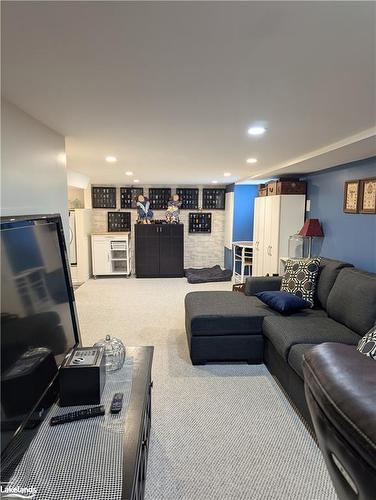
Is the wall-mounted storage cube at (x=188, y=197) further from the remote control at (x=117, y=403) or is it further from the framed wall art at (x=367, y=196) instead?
the remote control at (x=117, y=403)

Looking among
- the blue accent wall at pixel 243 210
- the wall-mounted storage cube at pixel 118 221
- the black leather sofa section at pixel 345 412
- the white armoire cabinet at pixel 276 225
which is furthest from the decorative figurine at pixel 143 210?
A: the black leather sofa section at pixel 345 412

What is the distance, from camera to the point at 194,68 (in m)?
1.32

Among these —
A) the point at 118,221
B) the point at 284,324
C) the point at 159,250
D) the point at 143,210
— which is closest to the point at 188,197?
the point at 143,210

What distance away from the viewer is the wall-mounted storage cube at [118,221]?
24.2 ft

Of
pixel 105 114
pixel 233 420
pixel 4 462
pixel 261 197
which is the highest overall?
pixel 105 114

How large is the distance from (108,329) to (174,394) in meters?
1.62

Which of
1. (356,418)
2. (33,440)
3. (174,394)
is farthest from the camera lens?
(174,394)

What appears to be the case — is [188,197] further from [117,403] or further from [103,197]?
[117,403]

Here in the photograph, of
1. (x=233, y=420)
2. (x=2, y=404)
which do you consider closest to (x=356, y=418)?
(x=2, y=404)

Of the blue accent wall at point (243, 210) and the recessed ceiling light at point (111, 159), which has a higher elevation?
the recessed ceiling light at point (111, 159)

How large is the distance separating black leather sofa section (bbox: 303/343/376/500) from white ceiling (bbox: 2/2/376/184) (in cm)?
102

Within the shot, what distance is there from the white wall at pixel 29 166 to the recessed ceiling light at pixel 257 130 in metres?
1.57

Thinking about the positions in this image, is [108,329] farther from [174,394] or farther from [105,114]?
[105,114]

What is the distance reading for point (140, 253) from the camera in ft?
22.2
